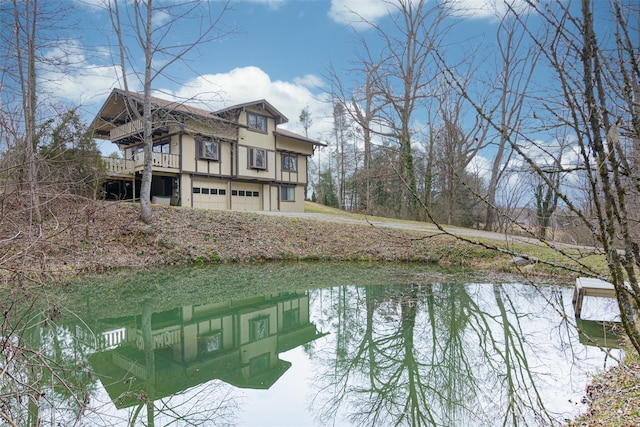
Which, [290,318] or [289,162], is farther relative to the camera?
[289,162]

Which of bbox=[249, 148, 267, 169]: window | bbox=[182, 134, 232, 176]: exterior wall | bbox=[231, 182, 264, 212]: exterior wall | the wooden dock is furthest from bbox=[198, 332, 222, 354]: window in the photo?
bbox=[249, 148, 267, 169]: window

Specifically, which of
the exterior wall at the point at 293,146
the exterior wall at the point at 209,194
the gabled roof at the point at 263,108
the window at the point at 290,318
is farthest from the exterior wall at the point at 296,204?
the window at the point at 290,318

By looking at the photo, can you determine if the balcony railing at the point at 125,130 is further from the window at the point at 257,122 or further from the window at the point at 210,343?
the window at the point at 210,343

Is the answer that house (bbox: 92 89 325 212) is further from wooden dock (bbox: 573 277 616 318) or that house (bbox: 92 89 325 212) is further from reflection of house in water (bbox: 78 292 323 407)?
wooden dock (bbox: 573 277 616 318)

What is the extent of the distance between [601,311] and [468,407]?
4953mm

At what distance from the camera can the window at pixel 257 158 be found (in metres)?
22.2

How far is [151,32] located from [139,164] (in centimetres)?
727

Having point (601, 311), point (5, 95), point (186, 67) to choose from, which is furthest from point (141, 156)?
point (601, 311)

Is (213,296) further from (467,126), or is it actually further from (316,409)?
(467,126)

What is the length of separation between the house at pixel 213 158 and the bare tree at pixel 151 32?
340cm

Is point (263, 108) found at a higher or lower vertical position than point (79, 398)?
higher

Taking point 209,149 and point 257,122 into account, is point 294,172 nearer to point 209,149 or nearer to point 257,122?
point 257,122

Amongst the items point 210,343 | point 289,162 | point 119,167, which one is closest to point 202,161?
point 119,167

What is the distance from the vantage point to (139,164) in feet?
62.4
